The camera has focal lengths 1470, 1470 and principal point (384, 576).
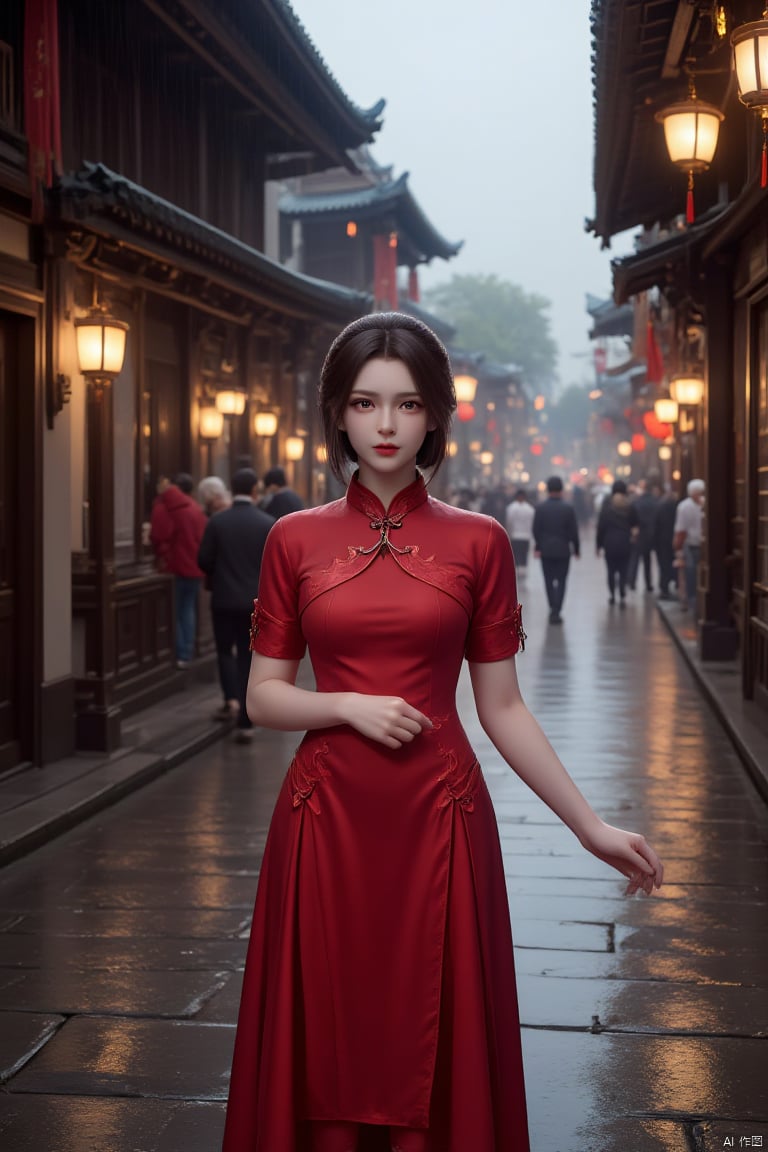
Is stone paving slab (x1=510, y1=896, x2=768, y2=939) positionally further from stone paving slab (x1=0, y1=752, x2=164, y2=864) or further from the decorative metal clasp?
the decorative metal clasp

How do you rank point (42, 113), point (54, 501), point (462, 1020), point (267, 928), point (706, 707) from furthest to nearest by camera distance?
1. point (706, 707)
2. point (54, 501)
3. point (42, 113)
4. point (267, 928)
5. point (462, 1020)

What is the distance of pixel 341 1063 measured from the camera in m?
3.02

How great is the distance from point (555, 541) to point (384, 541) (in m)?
18.0

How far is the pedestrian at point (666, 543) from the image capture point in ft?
75.8

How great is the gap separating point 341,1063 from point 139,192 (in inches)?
335

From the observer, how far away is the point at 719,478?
15.3 metres

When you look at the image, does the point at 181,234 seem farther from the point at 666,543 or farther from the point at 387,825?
the point at 666,543

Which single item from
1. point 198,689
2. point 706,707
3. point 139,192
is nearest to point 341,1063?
point 139,192

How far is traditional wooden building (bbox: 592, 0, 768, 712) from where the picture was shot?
33.5ft

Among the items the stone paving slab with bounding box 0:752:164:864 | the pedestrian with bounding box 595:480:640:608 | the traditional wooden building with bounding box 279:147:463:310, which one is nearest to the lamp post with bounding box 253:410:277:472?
the pedestrian with bounding box 595:480:640:608

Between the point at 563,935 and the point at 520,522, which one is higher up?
the point at 520,522

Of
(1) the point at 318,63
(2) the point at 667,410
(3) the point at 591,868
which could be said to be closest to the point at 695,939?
(3) the point at 591,868

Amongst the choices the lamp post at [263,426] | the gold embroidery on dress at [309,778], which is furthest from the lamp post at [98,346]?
the lamp post at [263,426]

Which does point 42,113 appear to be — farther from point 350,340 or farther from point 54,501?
point 350,340
